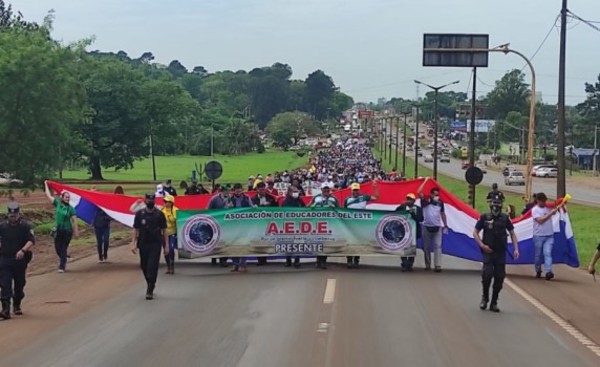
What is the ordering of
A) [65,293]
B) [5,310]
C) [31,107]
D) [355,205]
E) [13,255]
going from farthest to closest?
[31,107] → [355,205] → [65,293] → [13,255] → [5,310]

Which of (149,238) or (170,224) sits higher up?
(149,238)

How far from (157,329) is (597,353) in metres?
5.50

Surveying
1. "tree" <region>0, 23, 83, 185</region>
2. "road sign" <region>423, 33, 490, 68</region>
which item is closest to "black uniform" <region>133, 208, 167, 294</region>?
"road sign" <region>423, 33, 490, 68</region>

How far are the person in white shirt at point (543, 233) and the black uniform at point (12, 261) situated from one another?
9994mm

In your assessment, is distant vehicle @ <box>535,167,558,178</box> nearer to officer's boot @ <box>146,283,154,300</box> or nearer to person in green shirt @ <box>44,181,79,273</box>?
person in green shirt @ <box>44,181,79,273</box>

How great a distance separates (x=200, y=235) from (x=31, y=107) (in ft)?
60.6

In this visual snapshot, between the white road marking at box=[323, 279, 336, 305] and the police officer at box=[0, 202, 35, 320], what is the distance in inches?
179

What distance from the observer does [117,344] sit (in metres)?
11.2

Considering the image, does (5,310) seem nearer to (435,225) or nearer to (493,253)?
(493,253)

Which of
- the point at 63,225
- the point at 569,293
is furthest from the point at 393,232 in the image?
the point at 63,225

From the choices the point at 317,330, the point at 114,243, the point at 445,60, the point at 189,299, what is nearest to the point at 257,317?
the point at 317,330

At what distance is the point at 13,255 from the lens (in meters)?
13.5

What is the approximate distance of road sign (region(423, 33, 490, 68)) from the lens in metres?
33.8

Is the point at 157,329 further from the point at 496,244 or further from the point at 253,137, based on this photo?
the point at 253,137
